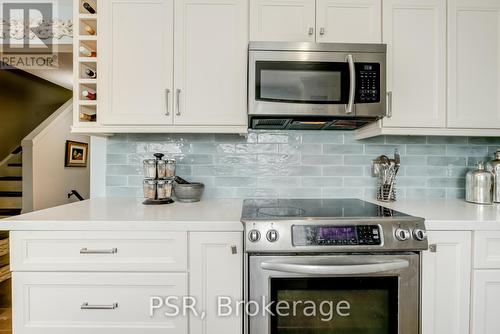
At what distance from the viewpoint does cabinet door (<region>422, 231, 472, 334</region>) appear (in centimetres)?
140

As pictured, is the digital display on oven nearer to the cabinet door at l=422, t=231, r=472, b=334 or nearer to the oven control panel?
the oven control panel

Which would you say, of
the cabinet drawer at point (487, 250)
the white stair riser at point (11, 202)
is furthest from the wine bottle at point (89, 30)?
the white stair riser at point (11, 202)

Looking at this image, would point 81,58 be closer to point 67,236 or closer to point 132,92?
point 132,92

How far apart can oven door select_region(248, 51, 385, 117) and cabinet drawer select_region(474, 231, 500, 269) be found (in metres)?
0.73

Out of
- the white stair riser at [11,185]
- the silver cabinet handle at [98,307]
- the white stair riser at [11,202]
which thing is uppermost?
the white stair riser at [11,185]

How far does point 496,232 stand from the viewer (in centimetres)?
139

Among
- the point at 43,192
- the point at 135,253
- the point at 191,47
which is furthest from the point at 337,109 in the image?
the point at 43,192

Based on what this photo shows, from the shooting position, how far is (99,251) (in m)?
1.37

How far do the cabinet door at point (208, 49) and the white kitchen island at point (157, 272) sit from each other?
0.76 m

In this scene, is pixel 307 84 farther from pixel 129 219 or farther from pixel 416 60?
pixel 129 219

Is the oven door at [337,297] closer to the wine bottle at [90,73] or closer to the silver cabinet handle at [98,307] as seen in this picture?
the silver cabinet handle at [98,307]

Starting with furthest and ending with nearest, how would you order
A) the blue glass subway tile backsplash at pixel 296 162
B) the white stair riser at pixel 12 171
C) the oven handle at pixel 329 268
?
the white stair riser at pixel 12 171
the blue glass subway tile backsplash at pixel 296 162
the oven handle at pixel 329 268

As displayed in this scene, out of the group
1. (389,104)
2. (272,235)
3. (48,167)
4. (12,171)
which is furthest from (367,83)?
(12,171)

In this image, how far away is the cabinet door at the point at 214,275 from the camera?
1.38 m
